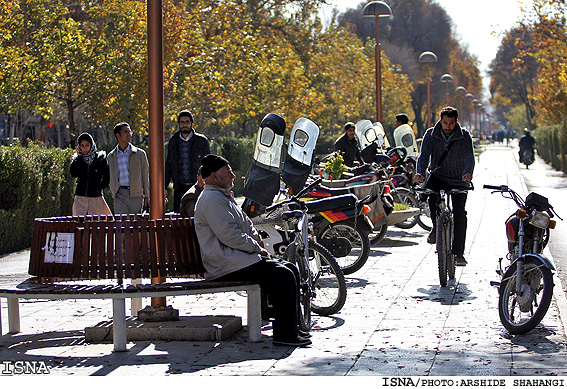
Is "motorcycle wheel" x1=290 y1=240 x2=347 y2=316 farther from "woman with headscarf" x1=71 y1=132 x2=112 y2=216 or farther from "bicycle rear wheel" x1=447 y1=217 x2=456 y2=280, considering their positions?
"woman with headscarf" x1=71 y1=132 x2=112 y2=216

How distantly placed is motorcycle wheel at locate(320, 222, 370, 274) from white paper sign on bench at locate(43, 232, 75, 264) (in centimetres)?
404

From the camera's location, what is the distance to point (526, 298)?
7312 millimetres

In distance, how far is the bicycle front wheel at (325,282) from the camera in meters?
8.18

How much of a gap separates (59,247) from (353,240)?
435 centimetres

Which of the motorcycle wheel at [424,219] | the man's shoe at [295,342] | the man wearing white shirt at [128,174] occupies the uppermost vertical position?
the man wearing white shirt at [128,174]

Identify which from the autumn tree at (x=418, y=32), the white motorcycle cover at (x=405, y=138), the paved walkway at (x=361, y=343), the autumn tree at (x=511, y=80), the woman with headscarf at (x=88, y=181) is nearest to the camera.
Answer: the paved walkway at (x=361, y=343)

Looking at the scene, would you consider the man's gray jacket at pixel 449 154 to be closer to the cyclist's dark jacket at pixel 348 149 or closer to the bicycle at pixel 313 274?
the bicycle at pixel 313 274

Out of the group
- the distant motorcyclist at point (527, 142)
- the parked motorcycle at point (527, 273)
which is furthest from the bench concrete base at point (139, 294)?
the distant motorcyclist at point (527, 142)

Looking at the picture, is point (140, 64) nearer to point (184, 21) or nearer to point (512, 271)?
point (184, 21)

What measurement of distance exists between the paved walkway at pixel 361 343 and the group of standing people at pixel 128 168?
8.33 ft

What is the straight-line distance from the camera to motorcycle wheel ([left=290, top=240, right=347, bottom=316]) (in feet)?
26.8

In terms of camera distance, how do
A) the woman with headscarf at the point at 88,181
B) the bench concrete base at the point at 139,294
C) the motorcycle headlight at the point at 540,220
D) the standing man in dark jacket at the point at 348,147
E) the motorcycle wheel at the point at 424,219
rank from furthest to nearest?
the standing man in dark jacket at the point at 348,147 < the motorcycle wheel at the point at 424,219 < the woman with headscarf at the point at 88,181 < the motorcycle headlight at the point at 540,220 < the bench concrete base at the point at 139,294

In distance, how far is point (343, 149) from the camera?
1767 centimetres

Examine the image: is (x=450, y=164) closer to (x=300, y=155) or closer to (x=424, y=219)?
(x=300, y=155)
